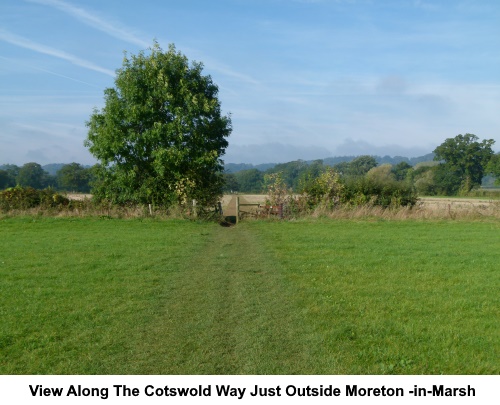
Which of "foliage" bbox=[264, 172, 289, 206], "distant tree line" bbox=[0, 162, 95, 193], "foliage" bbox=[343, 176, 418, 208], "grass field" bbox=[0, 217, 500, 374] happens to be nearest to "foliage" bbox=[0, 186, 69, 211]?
"foliage" bbox=[264, 172, 289, 206]

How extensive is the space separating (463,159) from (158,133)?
230ft

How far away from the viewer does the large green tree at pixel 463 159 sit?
7979 centimetres

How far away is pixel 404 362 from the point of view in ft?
16.9

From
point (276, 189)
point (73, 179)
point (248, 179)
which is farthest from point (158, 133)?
point (248, 179)

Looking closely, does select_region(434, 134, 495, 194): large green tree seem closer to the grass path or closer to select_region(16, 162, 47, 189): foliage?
select_region(16, 162, 47, 189): foliage

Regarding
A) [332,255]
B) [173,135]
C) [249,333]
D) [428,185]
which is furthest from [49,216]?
[428,185]

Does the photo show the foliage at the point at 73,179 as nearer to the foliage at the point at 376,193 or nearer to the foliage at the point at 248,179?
the foliage at the point at 248,179

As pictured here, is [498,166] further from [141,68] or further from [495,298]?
[495,298]

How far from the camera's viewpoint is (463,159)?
265 ft

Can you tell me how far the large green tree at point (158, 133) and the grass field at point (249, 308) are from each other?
33.0 feet

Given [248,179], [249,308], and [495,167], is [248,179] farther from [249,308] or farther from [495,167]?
[249,308]

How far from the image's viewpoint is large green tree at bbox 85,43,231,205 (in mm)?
24531

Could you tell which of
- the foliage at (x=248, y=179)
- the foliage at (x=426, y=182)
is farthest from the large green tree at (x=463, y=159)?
the foliage at (x=248, y=179)
